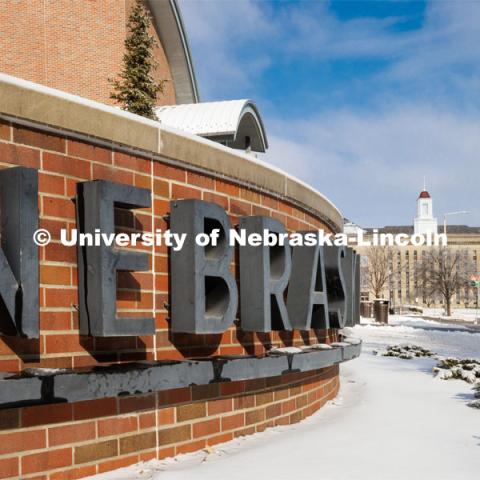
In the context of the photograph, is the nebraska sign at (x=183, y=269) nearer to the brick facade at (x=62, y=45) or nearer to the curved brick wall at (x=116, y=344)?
the curved brick wall at (x=116, y=344)

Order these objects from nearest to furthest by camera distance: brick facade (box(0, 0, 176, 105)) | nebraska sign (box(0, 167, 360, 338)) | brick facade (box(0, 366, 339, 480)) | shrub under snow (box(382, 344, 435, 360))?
nebraska sign (box(0, 167, 360, 338)) < brick facade (box(0, 366, 339, 480)) < shrub under snow (box(382, 344, 435, 360)) < brick facade (box(0, 0, 176, 105))

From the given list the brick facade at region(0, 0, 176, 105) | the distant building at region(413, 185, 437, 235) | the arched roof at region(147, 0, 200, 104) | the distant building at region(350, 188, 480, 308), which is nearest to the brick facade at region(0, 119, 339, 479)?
the brick facade at region(0, 0, 176, 105)

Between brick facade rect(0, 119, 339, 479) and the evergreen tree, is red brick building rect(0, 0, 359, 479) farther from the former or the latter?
the evergreen tree

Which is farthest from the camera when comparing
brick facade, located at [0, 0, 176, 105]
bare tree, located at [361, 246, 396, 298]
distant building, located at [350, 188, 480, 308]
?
distant building, located at [350, 188, 480, 308]

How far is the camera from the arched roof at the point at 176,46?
117 ft

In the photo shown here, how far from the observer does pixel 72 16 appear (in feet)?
90.6

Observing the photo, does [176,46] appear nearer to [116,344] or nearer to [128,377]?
[116,344]

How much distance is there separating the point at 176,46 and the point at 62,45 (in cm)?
1171

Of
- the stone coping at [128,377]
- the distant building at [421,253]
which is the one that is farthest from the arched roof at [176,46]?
the distant building at [421,253]

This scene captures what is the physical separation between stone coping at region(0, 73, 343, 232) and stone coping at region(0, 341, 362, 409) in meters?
1.70

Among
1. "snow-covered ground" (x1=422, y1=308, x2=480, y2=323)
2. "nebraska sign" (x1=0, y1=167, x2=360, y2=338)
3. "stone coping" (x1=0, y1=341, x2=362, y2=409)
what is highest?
"nebraska sign" (x1=0, y1=167, x2=360, y2=338)

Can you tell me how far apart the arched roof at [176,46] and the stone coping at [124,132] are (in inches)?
1223

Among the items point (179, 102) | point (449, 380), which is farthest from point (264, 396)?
point (179, 102)

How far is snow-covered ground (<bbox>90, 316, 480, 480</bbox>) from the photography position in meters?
5.03
